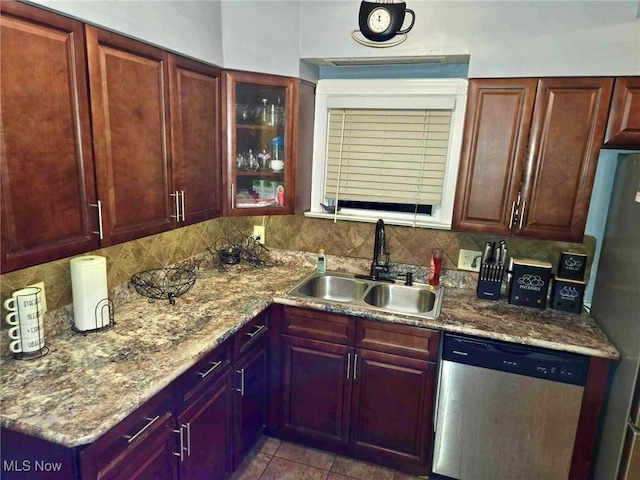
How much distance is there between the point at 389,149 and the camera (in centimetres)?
259

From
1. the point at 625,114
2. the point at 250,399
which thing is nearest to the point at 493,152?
the point at 625,114

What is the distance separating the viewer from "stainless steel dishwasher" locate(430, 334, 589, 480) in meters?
1.86

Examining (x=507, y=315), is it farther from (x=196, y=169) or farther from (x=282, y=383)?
(x=196, y=169)

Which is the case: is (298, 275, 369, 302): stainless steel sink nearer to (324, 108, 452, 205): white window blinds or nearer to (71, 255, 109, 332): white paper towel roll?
(324, 108, 452, 205): white window blinds

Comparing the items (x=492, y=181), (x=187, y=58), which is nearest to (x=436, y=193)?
(x=492, y=181)

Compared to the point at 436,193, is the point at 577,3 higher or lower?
higher

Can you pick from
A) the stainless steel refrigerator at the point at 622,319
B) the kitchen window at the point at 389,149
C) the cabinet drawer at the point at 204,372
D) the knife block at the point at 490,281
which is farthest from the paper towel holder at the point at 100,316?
the stainless steel refrigerator at the point at 622,319

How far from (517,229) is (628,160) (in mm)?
557

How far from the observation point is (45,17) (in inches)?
49.8

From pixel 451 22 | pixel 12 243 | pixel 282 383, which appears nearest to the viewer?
pixel 12 243

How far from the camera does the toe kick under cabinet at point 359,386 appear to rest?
2.08 m

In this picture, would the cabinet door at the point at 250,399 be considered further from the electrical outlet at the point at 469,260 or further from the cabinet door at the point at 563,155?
the cabinet door at the point at 563,155

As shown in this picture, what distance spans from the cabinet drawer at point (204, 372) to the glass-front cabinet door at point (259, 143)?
34.1 inches

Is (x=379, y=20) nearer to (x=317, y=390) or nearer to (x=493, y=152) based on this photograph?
(x=493, y=152)
